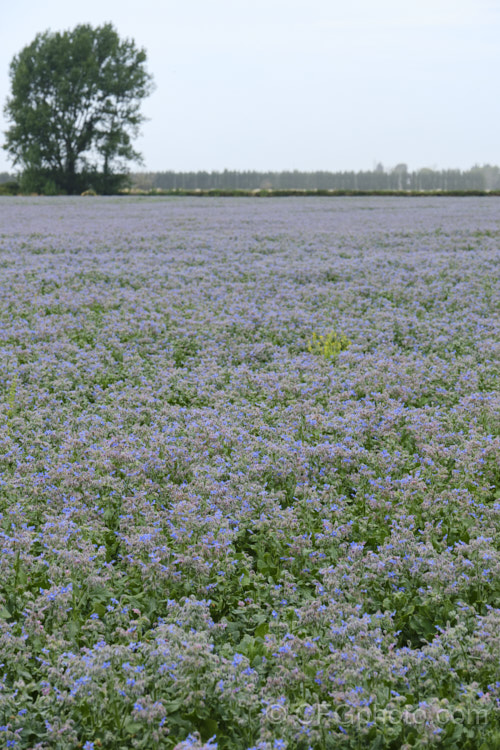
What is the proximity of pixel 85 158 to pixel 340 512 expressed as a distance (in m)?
77.7

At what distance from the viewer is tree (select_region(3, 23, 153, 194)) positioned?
73250 mm

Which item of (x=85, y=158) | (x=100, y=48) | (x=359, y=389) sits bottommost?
(x=359, y=389)

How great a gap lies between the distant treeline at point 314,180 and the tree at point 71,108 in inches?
1158

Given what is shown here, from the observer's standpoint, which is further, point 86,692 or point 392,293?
point 392,293

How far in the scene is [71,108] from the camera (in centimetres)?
7444

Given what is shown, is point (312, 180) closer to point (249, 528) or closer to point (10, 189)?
point (10, 189)

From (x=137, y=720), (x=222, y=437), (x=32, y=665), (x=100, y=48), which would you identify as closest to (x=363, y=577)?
(x=137, y=720)

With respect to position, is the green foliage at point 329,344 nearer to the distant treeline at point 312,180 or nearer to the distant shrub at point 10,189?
the distant shrub at point 10,189

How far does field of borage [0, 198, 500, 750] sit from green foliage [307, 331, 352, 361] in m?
0.08

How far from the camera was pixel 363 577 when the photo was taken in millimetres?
4559

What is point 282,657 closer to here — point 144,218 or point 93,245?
point 93,245

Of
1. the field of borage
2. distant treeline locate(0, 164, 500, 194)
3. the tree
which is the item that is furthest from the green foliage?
distant treeline locate(0, 164, 500, 194)

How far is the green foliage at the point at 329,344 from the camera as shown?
9953mm

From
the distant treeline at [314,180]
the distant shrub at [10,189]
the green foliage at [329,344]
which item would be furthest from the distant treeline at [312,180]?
the green foliage at [329,344]
